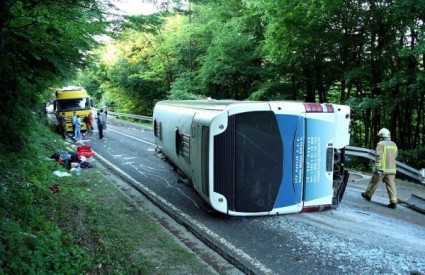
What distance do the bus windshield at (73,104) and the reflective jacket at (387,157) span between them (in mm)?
19657

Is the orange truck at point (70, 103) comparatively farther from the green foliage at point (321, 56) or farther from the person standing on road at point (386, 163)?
the person standing on road at point (386, 163)

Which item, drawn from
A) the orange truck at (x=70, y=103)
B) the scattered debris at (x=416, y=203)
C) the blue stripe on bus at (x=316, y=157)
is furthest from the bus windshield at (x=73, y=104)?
the scattered debris at (x=416, y=203)

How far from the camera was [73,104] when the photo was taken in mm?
23547

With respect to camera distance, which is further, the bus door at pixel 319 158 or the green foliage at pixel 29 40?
the bus door at pixel 319 158

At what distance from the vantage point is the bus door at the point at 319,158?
7.45 metres

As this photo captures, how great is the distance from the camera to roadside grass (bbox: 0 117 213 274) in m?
4.32

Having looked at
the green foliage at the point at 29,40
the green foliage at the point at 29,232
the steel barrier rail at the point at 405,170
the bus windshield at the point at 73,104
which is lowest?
the steel barrier rail at the point at 405,170

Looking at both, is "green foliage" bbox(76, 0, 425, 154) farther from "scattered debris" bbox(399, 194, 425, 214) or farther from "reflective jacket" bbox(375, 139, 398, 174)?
"scattered debris" bbox(399, 194, 425, 214)

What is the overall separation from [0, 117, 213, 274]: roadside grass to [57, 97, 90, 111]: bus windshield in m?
15.3

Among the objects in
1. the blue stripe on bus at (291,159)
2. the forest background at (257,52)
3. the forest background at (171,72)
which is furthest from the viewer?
the blue stripe on bus at (291,159)

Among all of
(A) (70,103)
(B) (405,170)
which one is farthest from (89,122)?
(B) (405,170)

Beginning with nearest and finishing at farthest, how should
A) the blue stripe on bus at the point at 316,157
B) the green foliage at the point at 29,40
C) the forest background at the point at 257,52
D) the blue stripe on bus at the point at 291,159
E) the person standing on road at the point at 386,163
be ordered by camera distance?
the green foliage at the point at 29,40
the forest background at the point at 257,52
the blue stripe on bus at the point at 291,159
the blue stripe on bus at the point at 316,157
the person standing on road at the point at 386,163

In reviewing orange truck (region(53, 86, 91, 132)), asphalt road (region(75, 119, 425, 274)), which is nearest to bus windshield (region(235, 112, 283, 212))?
asphalt road (region(75, 119, 425, 274))

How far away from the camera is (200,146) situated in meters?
7.54
